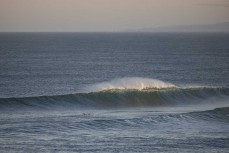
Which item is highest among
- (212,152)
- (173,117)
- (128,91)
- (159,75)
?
(159,75)

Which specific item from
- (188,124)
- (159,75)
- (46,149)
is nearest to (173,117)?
(188,124)

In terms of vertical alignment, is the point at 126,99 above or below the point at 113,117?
above

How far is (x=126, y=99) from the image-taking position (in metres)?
47.7

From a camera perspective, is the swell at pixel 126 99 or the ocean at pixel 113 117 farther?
the swell at pixel 126 99

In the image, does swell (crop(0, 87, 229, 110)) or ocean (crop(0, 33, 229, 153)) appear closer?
ocean (crop(0, 33, 229, 153))

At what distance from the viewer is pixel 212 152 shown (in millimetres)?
26797

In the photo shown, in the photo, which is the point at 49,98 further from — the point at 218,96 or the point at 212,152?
the point at 212,152

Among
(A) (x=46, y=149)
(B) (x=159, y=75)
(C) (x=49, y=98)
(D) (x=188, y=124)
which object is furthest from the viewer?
(B) (x=159, y=75)

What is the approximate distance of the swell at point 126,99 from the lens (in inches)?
1735

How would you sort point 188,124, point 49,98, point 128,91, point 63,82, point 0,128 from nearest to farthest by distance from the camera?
point 0,128
point 188,124
point 49,98
point 128,91
point 63,82

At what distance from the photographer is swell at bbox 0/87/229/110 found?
44.1 meters

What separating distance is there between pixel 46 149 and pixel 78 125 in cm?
726

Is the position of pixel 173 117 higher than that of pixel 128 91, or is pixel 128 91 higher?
pixel 128 91

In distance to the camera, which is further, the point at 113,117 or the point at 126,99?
the point at 126,99
